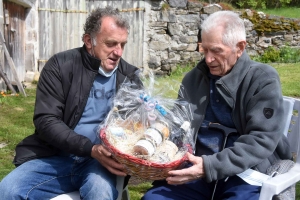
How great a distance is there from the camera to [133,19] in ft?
29.9

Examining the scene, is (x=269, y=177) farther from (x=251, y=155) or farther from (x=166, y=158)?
(x=166, y=158)

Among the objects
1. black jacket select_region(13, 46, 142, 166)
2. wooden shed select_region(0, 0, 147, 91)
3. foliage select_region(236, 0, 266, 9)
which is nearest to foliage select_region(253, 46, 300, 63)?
wooden shed select_region(0, 0, 147, 91)

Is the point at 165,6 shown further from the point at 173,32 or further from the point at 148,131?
the point at 148,131

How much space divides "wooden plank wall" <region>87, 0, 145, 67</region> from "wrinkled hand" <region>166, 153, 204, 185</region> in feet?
23.5

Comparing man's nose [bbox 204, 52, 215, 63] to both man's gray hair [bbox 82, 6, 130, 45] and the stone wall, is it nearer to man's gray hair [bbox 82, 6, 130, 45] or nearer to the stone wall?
man's gray hair [bbox 82, 6, 130, 45]

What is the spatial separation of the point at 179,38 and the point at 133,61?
114cm

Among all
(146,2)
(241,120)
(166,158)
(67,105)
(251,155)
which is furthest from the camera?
(146,2)

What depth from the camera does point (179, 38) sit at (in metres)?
9.44

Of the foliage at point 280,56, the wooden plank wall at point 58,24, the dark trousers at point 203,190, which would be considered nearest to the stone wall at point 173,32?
the wooden plank wall at point 58,24

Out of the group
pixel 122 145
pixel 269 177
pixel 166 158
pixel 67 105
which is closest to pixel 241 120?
pixel 269 177

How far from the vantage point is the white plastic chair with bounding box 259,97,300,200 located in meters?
2.06

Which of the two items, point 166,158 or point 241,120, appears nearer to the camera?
point 166,158

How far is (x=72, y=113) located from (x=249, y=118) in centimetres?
100

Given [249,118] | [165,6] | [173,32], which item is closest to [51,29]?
[165,6]
